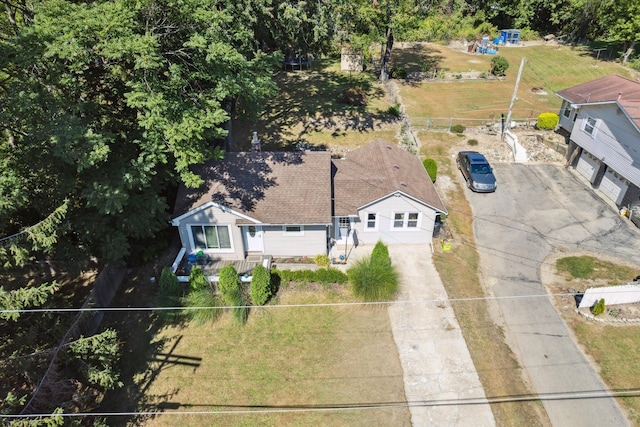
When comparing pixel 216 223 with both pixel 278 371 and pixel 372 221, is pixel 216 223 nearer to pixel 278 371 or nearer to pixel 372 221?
pixel 278 371

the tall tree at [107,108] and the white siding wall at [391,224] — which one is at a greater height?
the tall tree at [107,108]

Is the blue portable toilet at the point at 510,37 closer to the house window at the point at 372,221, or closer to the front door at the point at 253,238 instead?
the house window at the point at 372,221

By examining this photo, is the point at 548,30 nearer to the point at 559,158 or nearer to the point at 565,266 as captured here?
the point at 559,158

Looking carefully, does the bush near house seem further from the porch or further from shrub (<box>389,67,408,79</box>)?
shrub (<box>389,67,408,79</box>)

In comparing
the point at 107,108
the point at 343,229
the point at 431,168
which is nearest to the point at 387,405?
the point at 343,229

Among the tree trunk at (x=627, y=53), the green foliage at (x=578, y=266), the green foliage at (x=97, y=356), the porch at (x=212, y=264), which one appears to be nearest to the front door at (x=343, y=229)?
the porch at (x=212, y=264)

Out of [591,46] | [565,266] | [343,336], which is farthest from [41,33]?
[591,46]
